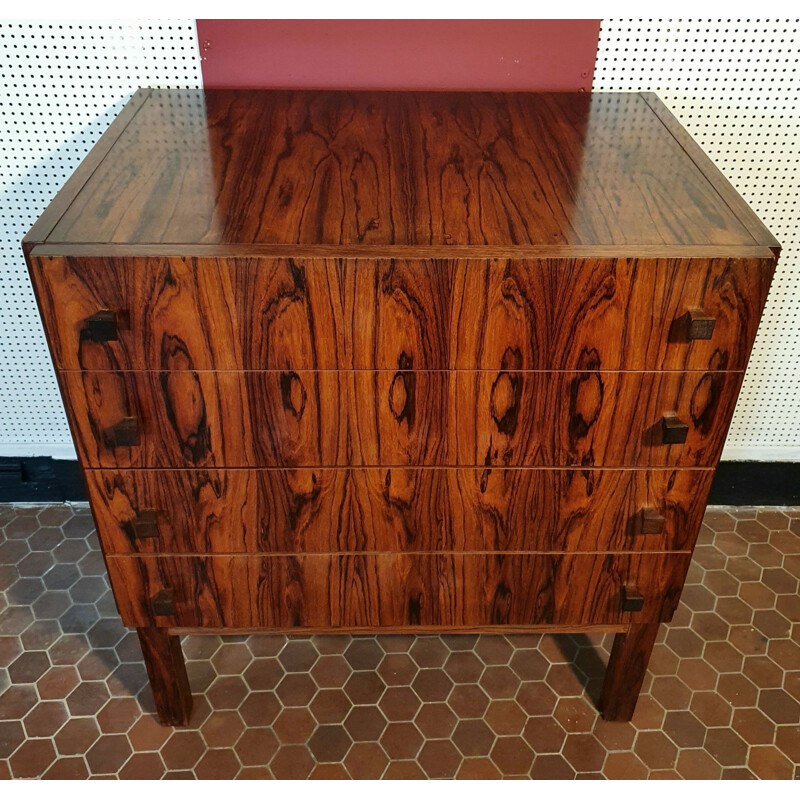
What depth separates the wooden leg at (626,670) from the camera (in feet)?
5.96

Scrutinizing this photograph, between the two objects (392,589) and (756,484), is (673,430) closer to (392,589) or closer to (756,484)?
(392,589)

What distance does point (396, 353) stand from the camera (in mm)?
1377

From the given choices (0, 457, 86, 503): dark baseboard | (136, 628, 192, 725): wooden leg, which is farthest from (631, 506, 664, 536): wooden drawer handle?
(0, 457, 86, 503): dark baseboard

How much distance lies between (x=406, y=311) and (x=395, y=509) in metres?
0.44

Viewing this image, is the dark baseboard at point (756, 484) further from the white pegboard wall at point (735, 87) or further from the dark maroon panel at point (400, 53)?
the dark maroon panel at point (400, 53)

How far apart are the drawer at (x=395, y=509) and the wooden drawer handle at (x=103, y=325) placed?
30 cm

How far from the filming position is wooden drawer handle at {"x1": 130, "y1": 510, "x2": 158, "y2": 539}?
1550 millimetres

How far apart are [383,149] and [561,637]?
4.45ft

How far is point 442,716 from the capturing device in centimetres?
198

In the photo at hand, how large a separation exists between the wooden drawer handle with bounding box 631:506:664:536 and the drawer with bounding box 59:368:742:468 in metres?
0.11

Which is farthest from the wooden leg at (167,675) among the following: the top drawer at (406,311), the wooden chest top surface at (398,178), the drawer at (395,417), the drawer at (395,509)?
the wooden chest top surface at (398,178)

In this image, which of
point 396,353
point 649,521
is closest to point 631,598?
point 649,521

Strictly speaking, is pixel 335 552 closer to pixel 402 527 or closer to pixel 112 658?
pixel 402 527

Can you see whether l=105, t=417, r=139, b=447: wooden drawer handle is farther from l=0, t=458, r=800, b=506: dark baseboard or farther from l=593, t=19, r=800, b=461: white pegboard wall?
l=593, t=19, r=800, b=461: white pegboard wall
